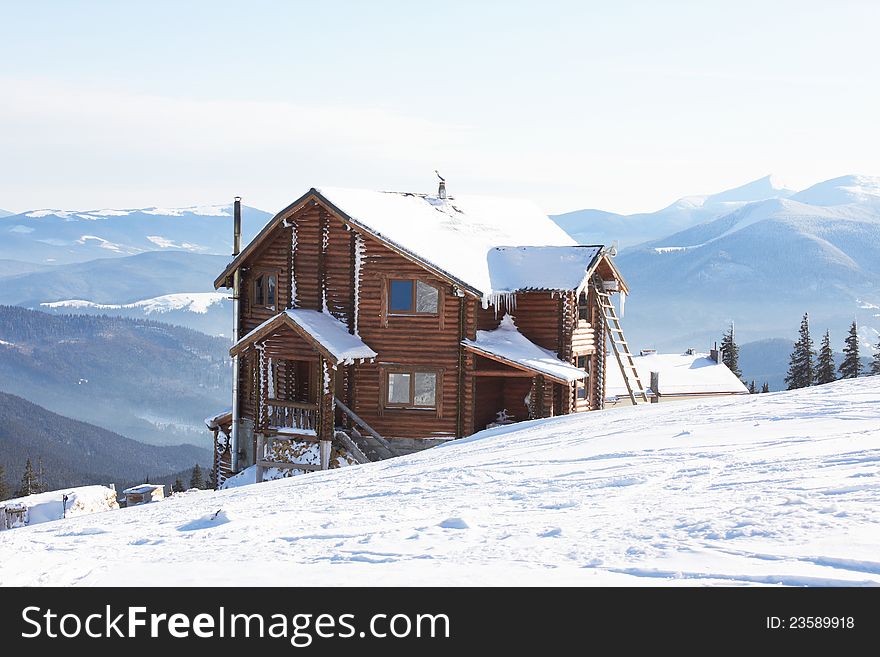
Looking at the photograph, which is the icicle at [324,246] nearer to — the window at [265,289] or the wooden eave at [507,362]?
the window at [265,289]

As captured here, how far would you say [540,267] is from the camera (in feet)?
103

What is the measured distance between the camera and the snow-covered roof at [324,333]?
1117 inches

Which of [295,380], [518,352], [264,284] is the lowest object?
[295,380]

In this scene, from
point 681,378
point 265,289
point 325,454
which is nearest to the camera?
point 325,454

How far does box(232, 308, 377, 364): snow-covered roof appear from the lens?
93.1 ft

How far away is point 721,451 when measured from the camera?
1249cm

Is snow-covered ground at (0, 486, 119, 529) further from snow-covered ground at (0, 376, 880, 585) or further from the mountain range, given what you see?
the mountain range

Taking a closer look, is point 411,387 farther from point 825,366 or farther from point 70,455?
point 70,455

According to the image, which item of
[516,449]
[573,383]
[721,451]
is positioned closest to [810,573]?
[721,451]

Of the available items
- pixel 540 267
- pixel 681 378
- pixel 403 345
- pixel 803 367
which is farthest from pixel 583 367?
pixel 803 367

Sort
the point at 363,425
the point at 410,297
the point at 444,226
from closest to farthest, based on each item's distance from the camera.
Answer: the point at 363,425
the point at 410,297
the point at 444,226

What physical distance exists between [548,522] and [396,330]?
20781 millimetres

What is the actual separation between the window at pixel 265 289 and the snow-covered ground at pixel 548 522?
17425 mm

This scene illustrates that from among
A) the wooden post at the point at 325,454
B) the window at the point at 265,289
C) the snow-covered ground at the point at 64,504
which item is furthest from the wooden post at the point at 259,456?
the snow-covered ground at the point at 64,504
